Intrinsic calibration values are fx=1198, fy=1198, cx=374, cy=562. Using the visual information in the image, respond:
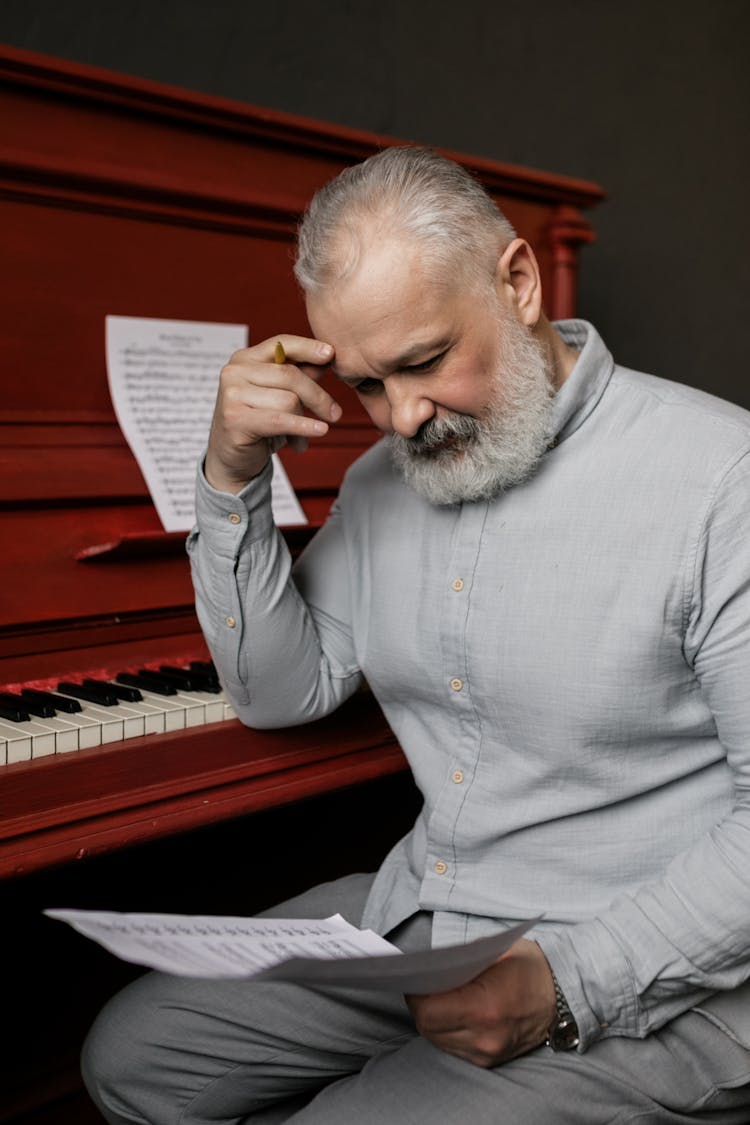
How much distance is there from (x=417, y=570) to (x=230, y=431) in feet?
1.00

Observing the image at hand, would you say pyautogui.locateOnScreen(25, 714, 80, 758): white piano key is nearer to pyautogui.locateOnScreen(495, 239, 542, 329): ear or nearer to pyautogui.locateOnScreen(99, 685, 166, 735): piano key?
pyautogui.locateOnScreen(99, 685, 166, 735): piano key

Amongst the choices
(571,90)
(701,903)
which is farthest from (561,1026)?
(571,90)

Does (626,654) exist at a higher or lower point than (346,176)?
lower

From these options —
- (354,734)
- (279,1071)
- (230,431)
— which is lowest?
(279,1071)

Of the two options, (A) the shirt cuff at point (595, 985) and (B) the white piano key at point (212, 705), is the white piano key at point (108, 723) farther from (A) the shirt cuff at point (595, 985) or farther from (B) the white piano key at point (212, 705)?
(A) the shirt cuff at point (595, 985)

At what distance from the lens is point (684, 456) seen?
1354 millimetres

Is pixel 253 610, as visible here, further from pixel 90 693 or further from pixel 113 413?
pixel 113 413

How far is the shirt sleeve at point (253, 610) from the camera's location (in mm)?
1573

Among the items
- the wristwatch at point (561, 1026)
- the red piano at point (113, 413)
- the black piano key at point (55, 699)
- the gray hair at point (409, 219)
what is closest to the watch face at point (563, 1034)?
the wristwatch at point (561, 1026)

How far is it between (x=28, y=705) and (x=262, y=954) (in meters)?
0.63

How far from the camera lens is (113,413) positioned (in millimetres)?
1981

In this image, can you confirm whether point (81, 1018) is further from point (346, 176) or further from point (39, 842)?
point (346, 176)

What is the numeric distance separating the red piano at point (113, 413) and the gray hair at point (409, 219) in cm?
60

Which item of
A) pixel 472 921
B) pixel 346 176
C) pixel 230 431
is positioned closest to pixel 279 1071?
pixel 472 921
